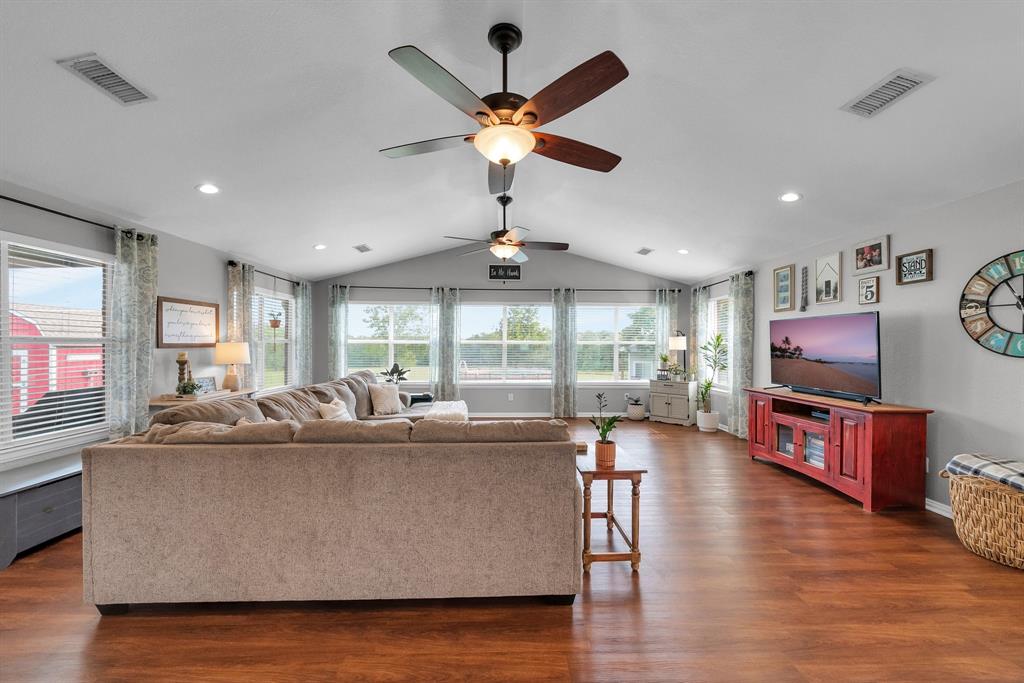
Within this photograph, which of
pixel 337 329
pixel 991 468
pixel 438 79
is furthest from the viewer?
pixel 337 329

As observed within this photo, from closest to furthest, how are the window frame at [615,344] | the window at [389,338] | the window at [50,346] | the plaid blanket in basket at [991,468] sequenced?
the plaid blanket in basket at [991,468]
the window at [50,346]
the window at [389,338]
the window frame at [615,344]

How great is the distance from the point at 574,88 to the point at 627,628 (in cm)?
246

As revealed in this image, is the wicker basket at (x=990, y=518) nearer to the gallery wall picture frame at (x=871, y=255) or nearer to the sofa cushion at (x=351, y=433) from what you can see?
the gallery wall picture frame at (x=871, y=255)

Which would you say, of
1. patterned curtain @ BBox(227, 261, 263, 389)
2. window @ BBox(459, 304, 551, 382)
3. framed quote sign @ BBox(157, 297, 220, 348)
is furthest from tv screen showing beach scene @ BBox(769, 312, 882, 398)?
framed quote sign @ BBox(157, 297, 220, 348)

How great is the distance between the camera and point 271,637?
2.14m

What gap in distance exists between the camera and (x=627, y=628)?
2223 millimetres

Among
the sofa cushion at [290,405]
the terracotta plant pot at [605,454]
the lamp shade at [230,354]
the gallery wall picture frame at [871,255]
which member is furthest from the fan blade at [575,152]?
the lamp shade at [230,354]

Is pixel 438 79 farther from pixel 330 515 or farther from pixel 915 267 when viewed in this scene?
pixel 915 267

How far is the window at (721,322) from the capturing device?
7.33 meters

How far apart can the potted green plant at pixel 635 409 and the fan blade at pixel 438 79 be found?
6.70 meters

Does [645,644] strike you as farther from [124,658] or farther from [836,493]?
[836,493]

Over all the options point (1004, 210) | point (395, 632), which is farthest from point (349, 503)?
point (1004, 210)

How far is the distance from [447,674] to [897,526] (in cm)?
347

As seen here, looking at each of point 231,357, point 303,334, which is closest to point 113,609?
point 231,357
